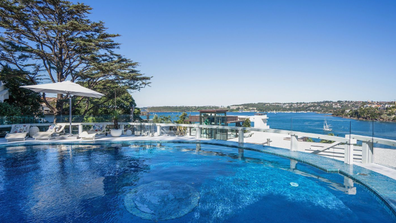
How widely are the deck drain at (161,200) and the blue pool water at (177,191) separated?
0.05ft

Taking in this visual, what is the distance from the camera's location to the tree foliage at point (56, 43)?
13.6 m

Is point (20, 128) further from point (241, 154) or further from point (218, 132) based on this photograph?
point (241, 154)

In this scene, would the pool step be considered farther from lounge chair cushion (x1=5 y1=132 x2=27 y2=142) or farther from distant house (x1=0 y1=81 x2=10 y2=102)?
distant house (x1=0 y1=81 x2=10 y2=102)

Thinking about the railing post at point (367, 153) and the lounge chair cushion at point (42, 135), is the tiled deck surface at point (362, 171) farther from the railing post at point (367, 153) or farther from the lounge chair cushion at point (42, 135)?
the lounge chair cushion at point (42, 135)

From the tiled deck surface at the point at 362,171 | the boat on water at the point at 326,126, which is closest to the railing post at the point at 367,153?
the tiled deck surface at the point at 362,171

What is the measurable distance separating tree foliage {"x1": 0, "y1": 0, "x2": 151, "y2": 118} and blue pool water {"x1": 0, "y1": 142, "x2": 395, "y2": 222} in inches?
422

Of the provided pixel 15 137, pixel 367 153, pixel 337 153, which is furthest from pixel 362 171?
pixel 15 137

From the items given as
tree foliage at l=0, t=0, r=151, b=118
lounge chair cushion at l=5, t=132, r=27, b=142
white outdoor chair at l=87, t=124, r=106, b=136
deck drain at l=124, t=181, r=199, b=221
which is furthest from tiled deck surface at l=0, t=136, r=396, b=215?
tree foliage at l=0, t=0, r=151, b=118

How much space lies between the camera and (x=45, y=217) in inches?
120

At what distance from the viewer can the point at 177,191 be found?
13.5 feet

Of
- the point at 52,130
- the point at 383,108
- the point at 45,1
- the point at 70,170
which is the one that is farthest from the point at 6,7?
the point at 383,108

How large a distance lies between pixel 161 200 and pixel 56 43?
17.3m

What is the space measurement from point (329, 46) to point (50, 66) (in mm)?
22826

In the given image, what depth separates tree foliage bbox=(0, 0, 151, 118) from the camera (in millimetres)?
13585
